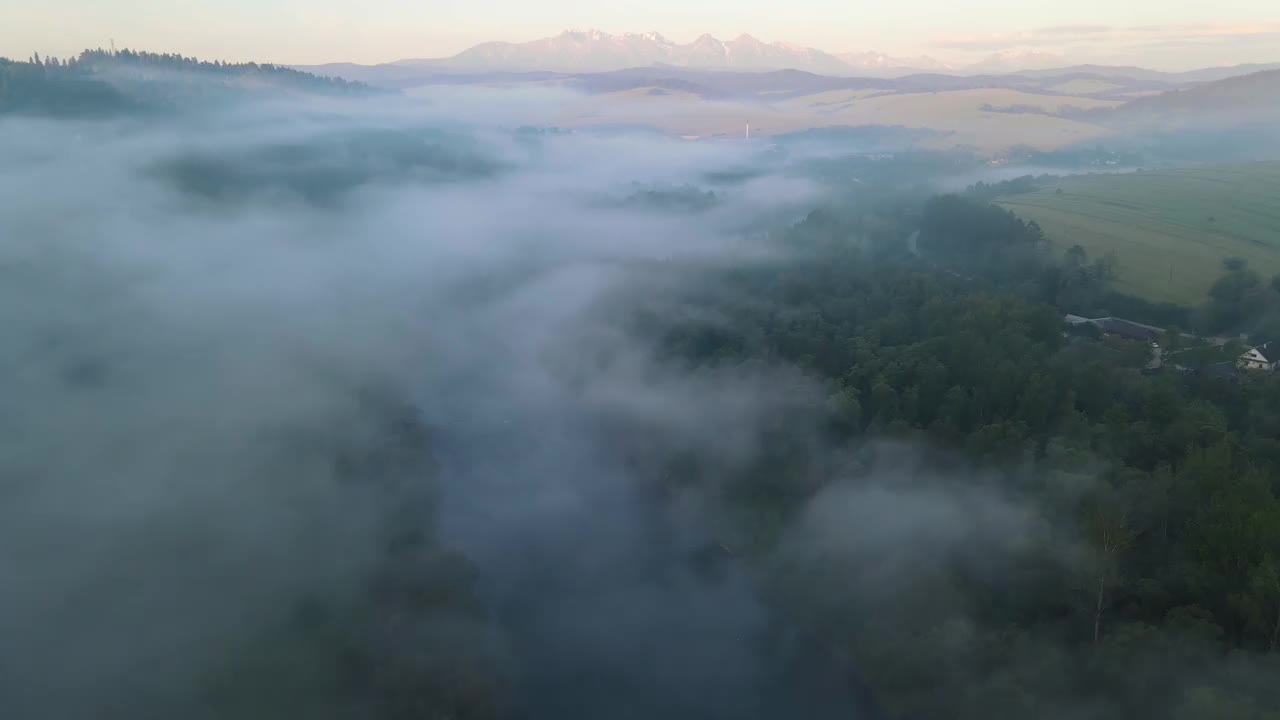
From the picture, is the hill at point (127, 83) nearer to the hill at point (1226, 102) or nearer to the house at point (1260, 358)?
the house at point (1260, 358)

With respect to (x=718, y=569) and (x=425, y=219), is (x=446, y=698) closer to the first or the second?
(x=718, y=569)

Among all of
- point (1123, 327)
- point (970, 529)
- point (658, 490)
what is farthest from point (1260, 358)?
point (658, 490)

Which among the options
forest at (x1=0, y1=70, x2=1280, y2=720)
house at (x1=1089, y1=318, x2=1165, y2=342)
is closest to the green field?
forest at (x1=0, y1=70, x2=1280, y2=720)

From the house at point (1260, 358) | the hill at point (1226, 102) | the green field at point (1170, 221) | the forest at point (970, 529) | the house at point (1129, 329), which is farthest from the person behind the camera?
the hill at point (1226, 102)

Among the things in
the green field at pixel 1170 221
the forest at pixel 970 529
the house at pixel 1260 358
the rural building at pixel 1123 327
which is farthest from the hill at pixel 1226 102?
the house at pixel 1260 358

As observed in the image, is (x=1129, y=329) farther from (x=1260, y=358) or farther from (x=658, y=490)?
(x=658, y=490)

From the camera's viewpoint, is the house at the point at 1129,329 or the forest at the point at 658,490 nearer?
the forest at the point at 658,490

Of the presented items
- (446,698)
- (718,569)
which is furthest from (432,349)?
(446,698)
